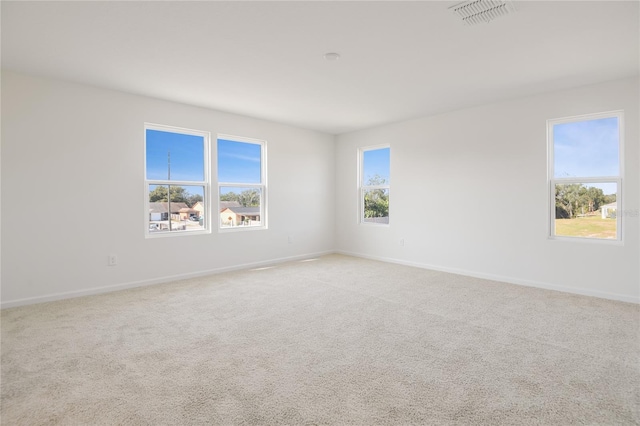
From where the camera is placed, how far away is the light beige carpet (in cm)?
177

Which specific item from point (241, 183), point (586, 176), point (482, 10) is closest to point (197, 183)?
point (241, 183)

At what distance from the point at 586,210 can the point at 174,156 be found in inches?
209

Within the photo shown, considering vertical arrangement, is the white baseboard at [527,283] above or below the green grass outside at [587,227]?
below

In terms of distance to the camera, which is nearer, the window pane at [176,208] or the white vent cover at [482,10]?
the white vent cover at [482,10]

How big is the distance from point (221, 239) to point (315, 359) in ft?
10.3

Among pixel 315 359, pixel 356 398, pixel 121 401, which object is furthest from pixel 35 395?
pixel 356 398

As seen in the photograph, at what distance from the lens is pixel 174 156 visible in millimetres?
4625

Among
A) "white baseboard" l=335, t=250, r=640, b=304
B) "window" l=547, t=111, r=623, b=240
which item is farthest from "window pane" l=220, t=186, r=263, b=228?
"window" l=547, t=111, r=623, b=240

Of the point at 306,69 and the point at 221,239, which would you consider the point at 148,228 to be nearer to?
the point at 221,239

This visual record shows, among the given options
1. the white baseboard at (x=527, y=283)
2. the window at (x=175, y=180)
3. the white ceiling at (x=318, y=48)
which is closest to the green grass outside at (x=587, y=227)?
the white baseboard at (x=527, y=283)

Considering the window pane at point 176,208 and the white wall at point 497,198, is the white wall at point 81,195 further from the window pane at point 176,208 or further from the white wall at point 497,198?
the white wall at point 497,198

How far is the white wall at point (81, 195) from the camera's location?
3.43 metres

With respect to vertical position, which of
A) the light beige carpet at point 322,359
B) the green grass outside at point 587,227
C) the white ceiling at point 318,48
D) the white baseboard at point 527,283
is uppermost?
the white ceiling at point 318,48

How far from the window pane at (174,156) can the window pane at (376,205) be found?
303cm
